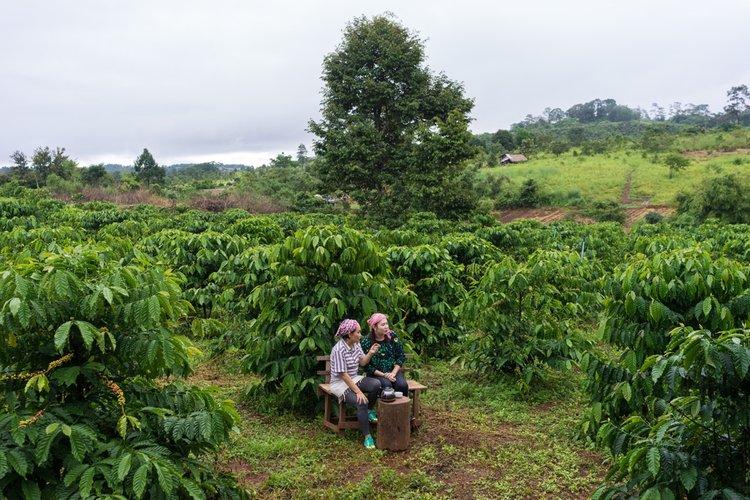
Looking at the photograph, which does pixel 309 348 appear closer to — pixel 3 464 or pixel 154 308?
pixel 154 308

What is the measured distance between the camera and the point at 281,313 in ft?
18.5

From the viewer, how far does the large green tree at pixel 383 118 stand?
2353cm

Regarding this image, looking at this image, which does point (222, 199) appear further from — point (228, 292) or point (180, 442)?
point (180, 442)

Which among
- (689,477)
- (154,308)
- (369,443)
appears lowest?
(369,443)

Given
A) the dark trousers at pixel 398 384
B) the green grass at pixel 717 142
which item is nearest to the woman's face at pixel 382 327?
the dark trousers at pixel 398 384

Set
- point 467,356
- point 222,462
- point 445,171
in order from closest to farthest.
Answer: point 222,462, point 467,356, point 445,171

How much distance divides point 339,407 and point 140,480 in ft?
9.24

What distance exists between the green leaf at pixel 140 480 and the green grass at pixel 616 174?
120 ft

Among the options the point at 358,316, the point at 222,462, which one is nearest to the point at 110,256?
the point at 222,462

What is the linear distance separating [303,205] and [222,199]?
663 cm

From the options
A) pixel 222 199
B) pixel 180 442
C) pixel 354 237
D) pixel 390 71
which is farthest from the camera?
pixel 222 199

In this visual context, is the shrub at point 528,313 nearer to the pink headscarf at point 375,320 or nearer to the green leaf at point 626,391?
the pink headscarf at point 375,320

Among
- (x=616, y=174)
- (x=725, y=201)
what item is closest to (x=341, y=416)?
(x=725, y=201)

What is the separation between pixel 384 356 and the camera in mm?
5242
